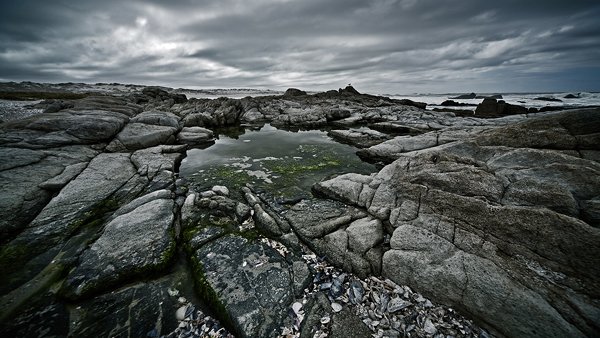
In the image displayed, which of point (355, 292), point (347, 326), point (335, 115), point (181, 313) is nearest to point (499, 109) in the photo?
point (335, 115)

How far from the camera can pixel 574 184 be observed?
623 centimetres

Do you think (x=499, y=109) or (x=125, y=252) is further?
(x=499, y=109)

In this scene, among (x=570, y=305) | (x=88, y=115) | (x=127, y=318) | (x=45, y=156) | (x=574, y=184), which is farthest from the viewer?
(x=88, y=115)

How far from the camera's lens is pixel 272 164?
54.7ft

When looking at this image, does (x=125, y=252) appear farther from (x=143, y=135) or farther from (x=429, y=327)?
(x=143, y=135)

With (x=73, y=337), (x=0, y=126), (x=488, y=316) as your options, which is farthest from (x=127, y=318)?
(x=0, y=126)

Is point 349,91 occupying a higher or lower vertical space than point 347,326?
higher

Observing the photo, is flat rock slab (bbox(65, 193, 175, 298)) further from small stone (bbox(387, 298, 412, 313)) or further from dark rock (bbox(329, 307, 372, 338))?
small stone (bbox(387, 298, 412, 313))

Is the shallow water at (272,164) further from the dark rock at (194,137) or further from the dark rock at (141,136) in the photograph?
the dark rock at (141,136)

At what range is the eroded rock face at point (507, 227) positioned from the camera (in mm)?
4707

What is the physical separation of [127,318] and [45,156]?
1318cm

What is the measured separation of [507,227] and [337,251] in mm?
4492

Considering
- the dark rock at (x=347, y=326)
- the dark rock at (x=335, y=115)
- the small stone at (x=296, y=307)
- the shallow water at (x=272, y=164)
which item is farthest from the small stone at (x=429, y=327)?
the dark rock at (x=335, y=115)

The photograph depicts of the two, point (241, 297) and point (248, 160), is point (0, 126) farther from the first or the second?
point (241, 297)
